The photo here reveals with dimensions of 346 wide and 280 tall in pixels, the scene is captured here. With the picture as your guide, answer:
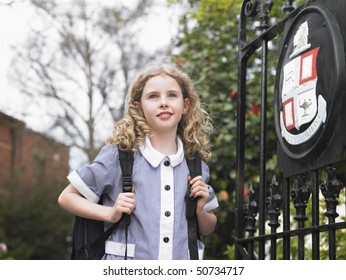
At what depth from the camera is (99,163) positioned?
256 cm

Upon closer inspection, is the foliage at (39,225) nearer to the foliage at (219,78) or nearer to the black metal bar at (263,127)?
the foliage at (219,78)

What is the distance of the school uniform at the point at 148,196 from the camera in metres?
2.48

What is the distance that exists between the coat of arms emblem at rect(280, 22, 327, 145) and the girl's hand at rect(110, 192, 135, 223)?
69 centimetres

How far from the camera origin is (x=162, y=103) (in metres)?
2.55

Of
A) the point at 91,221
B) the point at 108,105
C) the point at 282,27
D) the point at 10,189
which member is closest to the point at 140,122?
the point at 91,221

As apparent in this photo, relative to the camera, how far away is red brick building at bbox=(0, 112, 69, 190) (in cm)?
2478

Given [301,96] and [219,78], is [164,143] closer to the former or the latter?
[301,96]

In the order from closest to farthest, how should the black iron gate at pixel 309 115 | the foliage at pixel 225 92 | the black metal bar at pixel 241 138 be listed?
the black iron gate at pixel 309 115
the black metal bar at pixel 241 138
the foliage at pixel 225 92

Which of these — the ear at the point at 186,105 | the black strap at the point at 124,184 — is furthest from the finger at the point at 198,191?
the ear at the point at 186,105

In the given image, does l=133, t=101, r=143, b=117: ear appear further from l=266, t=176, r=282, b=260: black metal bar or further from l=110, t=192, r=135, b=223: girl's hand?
l=266, t=176, r=282, b=260: black metal bar

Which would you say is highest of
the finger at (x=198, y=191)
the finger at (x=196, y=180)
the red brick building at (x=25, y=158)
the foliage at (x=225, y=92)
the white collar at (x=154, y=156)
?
the red brick building at (x=25, y=158)

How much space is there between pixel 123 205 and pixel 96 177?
0.68ft

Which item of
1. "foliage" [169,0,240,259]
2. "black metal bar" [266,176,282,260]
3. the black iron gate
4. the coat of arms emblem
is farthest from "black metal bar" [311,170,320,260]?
"foliage" [169,0,240,259]

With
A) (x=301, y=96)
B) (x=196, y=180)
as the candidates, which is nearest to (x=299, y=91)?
(x=301, y=96)
